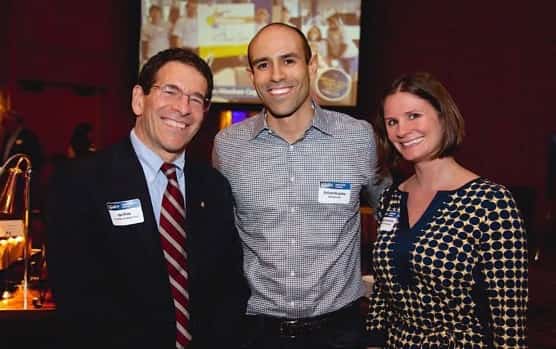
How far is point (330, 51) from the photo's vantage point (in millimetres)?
6910

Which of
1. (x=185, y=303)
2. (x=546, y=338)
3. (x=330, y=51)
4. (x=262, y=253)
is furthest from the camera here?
(x=330, y=51)

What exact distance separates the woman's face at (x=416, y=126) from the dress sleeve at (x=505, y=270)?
0.33 meters

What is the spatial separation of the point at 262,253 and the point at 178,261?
0.51m

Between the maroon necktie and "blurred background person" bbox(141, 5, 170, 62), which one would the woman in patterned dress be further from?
"blurred background person" bbox(141, 5, 170, 62)

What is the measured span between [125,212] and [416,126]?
1086 mm

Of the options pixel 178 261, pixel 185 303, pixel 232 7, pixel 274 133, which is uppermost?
pixel 232 7

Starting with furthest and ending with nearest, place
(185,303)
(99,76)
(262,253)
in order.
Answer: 1. (99,76)
2. (262,253)
3. (185,303)

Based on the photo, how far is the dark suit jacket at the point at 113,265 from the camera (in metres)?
1.60

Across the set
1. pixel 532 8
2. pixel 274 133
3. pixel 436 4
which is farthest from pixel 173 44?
pixel 274 133

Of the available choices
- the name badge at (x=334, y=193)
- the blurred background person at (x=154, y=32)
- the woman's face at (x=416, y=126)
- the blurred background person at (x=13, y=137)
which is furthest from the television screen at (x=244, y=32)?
the woman's face at (x=416, y=126)

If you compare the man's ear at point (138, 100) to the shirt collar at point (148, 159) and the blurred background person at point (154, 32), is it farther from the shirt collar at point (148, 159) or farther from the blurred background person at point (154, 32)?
the blurred background person at point (154, 32)

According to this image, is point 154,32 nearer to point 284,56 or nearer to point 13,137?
point 13,137

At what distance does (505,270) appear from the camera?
1.76 m

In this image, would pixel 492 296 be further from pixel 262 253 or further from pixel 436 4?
pixel 436 4
